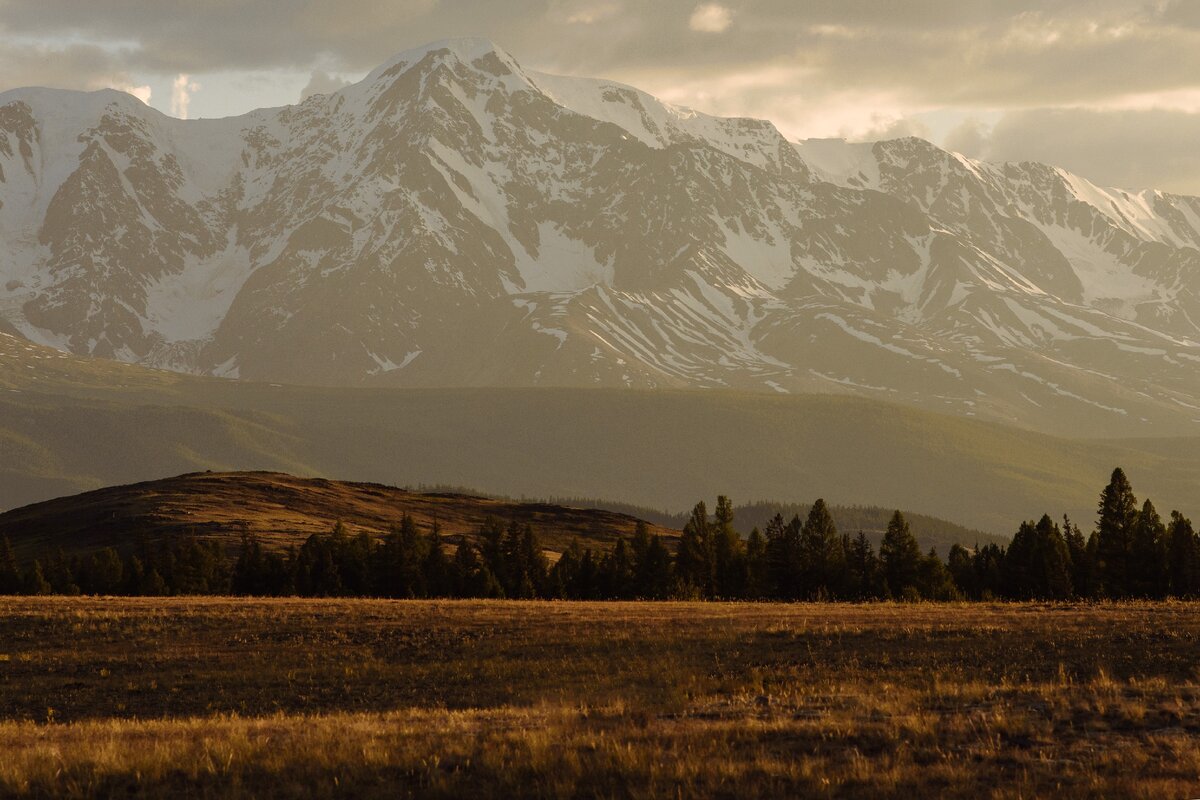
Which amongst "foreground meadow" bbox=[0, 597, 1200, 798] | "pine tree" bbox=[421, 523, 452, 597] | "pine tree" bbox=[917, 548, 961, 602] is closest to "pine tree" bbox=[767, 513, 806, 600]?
"pine tree" bbox=[917, 548, 961, 602]

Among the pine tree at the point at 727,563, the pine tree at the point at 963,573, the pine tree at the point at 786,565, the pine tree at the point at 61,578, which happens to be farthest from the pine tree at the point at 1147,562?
the pine tree at the point at 61,578

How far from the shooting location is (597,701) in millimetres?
31969

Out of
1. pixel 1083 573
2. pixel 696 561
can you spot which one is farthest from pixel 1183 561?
pixel 696 561

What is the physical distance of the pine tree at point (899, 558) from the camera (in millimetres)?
98438

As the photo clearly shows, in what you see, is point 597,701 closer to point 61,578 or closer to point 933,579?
point 933,579

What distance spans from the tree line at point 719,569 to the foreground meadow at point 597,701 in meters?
39.0

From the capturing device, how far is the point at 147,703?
116 feet

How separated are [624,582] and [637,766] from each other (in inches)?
3295

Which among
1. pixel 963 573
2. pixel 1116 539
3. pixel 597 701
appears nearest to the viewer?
Result: pixel 597 701

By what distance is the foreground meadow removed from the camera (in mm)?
22734

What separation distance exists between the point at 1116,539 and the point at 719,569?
28.7m

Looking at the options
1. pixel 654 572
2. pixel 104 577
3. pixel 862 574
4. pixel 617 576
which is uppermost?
pixel 862 574

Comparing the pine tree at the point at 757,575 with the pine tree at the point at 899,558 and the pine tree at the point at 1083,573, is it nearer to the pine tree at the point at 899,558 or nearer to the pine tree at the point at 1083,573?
the pine tree at the point at 899,558

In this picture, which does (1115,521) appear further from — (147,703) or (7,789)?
(7,789)
